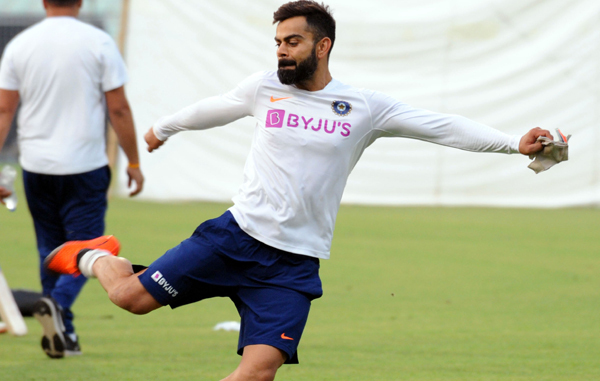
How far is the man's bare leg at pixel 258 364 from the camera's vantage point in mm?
3895

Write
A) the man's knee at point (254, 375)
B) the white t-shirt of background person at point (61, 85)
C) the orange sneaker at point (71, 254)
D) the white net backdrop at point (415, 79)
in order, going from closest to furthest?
the man's knee at point (254, 375), the orange sneaker at point (71, 254), the white t-shirt of background person at point (61, 85), the white net backdrop at point (415, 79)

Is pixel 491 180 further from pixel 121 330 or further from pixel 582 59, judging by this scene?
pixel 121 330

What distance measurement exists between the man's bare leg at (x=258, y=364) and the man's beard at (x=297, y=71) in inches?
45.1

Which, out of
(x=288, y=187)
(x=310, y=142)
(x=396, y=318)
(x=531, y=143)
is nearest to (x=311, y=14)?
(x=310, y=142)

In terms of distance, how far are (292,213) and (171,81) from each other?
11.8 metres

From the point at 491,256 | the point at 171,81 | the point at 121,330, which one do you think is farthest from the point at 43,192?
the point at 171,81

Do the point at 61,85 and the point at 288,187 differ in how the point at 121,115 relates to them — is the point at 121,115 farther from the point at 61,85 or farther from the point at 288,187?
the point at 288,187

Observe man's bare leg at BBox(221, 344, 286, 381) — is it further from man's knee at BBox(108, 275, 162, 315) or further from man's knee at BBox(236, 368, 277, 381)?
man's knee at BBox(108, 275, 162, 315)

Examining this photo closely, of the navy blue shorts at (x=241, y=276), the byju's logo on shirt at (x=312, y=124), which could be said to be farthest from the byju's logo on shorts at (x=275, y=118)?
the navy blue shorts at (x=241, y=276)

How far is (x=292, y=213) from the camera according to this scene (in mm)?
4082

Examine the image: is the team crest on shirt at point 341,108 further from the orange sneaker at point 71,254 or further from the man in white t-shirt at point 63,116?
the man in white t-shirt at point 63,116

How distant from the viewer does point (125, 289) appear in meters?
4.21

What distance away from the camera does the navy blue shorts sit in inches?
161

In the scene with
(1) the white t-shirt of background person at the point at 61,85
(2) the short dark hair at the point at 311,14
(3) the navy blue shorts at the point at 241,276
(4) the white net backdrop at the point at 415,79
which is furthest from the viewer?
(4) the white net backdrop at the point at 415,79
